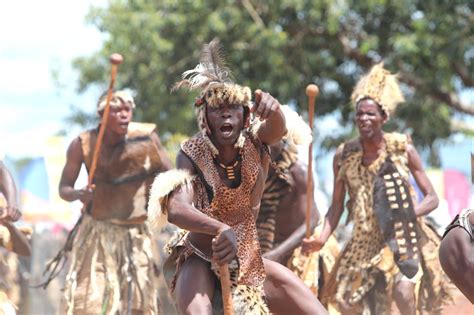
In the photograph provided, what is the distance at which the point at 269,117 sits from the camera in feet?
17.3

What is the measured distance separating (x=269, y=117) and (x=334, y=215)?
280 cm

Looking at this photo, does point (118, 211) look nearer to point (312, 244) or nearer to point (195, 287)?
point (312, 244)

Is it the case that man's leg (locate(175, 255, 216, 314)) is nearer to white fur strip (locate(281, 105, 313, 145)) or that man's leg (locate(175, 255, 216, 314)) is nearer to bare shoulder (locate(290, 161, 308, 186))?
white fur strip (locate(281, 105, 313, 145))

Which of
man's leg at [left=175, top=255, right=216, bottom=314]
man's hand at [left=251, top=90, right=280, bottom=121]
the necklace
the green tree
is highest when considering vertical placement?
the green tree

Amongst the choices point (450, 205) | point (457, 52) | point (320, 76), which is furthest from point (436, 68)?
point (450, 205)

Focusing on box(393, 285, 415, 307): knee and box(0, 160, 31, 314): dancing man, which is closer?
box(0, 160, 31, 314): dancing man

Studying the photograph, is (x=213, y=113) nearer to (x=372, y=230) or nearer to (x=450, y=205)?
(x=372, y=230)

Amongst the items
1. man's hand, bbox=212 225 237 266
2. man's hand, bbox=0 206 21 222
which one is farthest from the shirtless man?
man's hand, bbox=212 225 237 266

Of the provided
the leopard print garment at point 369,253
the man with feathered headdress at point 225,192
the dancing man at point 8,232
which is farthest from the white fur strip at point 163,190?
the leopard print garment at point 369,253

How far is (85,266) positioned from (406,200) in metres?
2.48

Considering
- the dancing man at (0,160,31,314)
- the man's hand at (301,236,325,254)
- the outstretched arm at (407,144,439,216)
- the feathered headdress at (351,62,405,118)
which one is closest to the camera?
the dancing man at (0,160,31,314)

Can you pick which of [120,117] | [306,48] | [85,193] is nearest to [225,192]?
[85,193]

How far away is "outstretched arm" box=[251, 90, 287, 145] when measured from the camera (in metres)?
5.19

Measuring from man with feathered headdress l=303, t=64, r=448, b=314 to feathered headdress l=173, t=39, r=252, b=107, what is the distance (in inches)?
104
